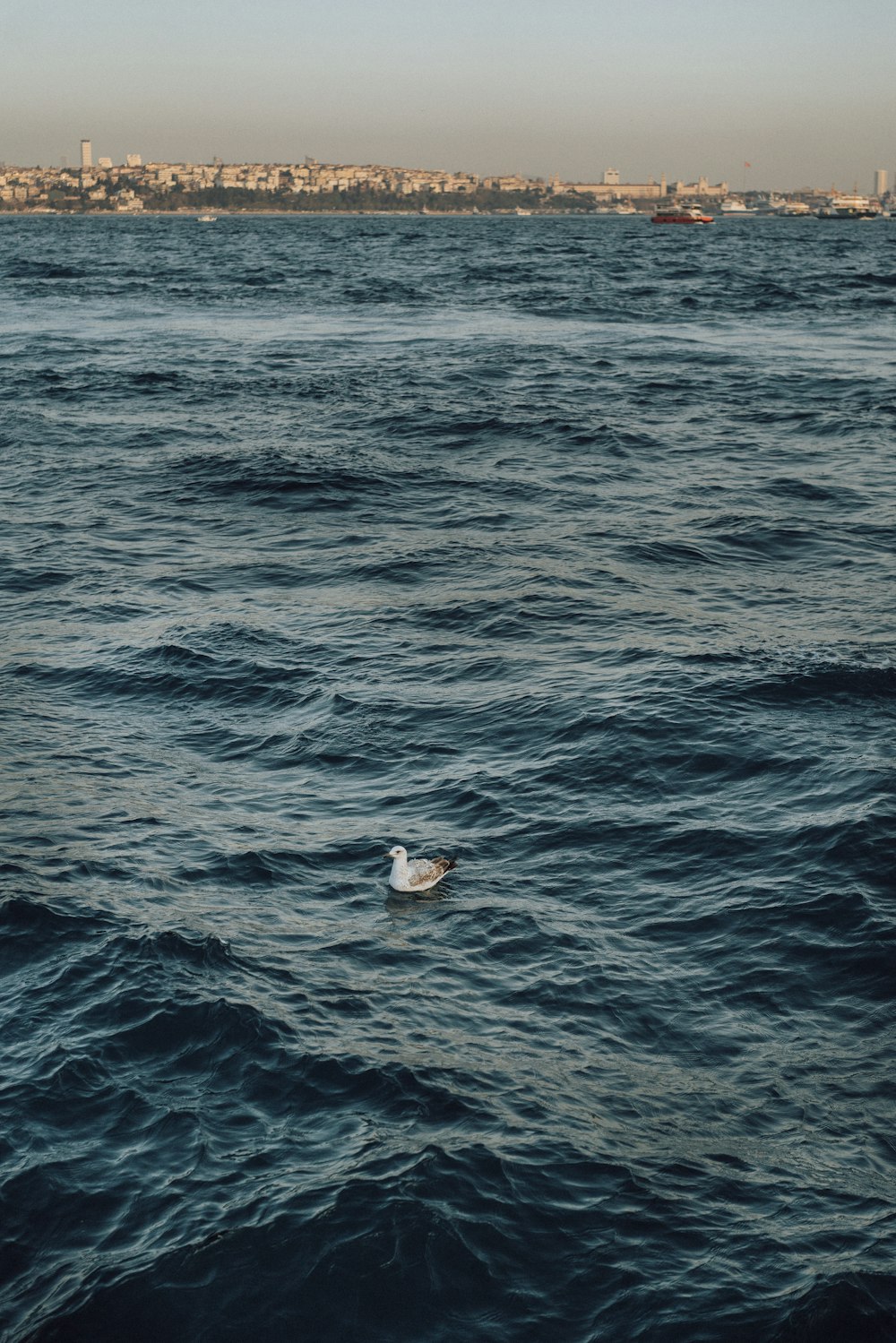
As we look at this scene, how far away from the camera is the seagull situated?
1159cm

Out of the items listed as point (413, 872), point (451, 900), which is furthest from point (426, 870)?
point (451, 900)

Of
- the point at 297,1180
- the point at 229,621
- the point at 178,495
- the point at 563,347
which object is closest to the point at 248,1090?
the point at 297,1180

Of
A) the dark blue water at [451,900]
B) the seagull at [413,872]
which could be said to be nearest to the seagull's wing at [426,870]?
the seagull at [413,872]

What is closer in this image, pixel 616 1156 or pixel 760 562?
pixel 616 1156

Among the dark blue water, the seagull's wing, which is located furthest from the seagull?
the dark blue water

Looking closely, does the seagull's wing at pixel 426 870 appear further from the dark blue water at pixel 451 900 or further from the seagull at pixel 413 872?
the dark blue water at pixel 451 900

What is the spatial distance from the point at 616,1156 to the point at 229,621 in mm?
12192

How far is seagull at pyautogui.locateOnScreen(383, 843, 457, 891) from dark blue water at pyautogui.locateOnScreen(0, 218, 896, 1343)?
21 centimetres

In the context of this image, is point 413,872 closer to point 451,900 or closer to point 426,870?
point 426,870

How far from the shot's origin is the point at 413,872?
38.2ft

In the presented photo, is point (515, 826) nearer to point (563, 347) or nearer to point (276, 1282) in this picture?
point (276, 1282)

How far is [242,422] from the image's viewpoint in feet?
113

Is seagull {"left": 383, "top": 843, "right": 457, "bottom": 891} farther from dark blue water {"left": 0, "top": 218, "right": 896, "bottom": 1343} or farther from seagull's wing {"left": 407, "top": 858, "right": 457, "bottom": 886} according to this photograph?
dark blue water {"left": 0, "top": 218, "right": 896, "bottom": 1343}

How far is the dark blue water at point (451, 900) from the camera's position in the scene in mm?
7957
